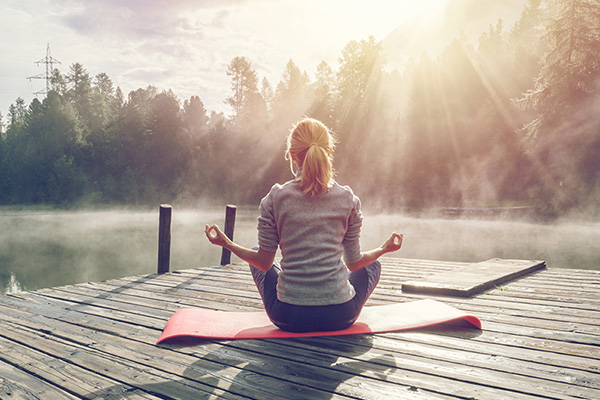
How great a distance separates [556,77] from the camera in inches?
908

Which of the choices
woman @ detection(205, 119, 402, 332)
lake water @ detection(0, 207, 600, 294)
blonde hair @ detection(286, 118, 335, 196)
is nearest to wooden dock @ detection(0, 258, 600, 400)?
woman @ detection(205, 119, 402, 332)

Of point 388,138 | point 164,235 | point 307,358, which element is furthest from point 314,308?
point 388,138

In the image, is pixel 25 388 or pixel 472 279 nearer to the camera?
pixel 25 388

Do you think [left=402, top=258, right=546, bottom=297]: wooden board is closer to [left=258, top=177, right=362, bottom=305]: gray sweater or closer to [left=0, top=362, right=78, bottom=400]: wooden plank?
[left=258, top=177, right=362, bottom=305]: gray sweater

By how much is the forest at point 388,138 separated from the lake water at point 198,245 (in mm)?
4850

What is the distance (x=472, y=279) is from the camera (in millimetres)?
5219

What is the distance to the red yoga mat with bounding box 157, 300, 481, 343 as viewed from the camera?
11.1 ft

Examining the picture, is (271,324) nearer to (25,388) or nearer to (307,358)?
(307,358)

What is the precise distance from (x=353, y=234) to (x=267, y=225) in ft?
1.75

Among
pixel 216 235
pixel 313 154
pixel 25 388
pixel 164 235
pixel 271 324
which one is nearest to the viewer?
pixel 25 388

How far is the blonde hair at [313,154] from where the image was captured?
9.34 feet

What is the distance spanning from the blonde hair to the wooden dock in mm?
1032

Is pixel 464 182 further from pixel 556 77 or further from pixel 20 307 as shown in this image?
pixel 20 307

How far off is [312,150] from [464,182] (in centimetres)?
2948
